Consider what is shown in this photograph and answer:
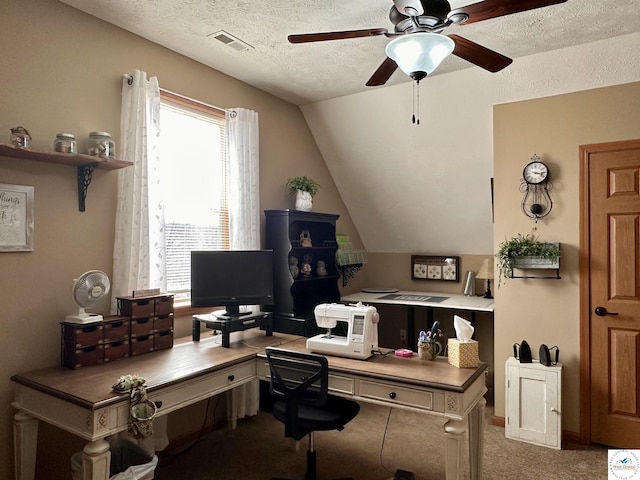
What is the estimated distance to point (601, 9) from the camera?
2596 millimetres

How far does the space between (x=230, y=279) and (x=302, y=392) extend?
1.01 meters

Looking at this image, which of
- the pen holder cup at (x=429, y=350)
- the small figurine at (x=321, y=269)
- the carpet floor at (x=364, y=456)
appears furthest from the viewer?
the small figurine at (x=321, y=269)

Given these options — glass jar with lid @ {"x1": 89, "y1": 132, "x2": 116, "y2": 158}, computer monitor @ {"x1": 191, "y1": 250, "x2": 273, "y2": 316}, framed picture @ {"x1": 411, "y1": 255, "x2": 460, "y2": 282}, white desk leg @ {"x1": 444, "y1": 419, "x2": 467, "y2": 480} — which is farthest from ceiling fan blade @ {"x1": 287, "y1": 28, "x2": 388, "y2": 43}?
framed picture @ {"x1": 411, "y1": 255, "x2": 460, "y2": 282}

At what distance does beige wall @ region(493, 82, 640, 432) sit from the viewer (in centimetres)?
319

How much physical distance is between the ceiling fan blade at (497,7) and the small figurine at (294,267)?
237 cm

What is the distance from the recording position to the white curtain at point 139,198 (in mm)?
2746

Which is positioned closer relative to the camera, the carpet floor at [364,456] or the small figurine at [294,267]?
the carpet floor at [364,456]

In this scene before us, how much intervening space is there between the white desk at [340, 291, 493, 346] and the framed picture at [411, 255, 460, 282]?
19 cm

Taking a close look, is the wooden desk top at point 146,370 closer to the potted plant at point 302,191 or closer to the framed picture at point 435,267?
the potted plant at point 302,191

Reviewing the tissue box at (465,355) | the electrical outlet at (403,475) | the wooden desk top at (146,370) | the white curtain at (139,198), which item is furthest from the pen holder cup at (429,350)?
the white curtain at (139,198)

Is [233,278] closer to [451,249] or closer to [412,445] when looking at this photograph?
[412,445]

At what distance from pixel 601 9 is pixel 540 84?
2.60 feet

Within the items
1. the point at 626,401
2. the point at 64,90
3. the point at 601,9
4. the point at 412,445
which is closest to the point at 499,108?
the point at 601,9

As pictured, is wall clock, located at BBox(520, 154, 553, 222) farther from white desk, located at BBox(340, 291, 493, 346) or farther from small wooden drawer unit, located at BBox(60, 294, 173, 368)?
small wooden drawer unit, located at BBox(60, 294, 173, 368)
